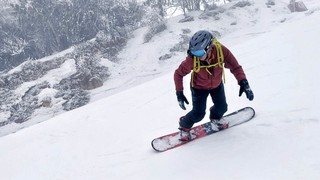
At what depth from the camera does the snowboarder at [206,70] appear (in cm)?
368

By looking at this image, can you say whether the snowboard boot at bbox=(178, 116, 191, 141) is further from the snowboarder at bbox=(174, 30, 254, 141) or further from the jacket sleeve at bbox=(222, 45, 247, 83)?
the jacket sleeve at bbox=(222, 45, 247, 83)

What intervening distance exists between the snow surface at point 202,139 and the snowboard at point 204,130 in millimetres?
129

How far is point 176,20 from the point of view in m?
25.7

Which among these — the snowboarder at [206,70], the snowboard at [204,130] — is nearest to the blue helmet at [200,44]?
the snowboarder at [206,70]

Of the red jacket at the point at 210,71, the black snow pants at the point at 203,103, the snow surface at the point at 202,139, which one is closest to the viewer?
the snow surface at the point at 202,139

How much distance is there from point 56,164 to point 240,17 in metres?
22.8

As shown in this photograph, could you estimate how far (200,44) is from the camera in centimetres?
361

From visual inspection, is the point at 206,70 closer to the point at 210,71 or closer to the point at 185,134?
the point at 210,71

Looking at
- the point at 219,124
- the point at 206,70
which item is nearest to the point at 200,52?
the point at 206,70

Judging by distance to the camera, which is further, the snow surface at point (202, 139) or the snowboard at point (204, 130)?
the snowboard at point (204, 130)

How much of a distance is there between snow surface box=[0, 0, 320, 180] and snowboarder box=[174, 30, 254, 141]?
1.90 feet

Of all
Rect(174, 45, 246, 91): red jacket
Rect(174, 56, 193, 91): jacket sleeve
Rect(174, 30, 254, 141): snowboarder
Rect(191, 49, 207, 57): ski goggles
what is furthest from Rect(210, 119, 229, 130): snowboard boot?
Rect(191, 49, 207, 57): ski goggles

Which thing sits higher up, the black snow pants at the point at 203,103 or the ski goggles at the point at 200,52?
the ski goggles at the point at 200,52

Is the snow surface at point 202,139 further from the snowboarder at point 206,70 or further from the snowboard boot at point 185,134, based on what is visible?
the snowboarder at point 206,70
